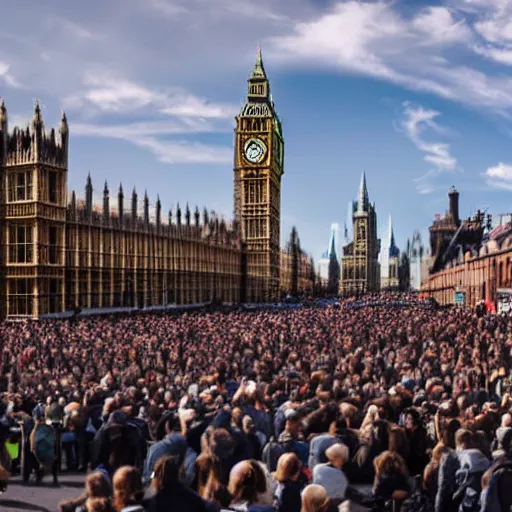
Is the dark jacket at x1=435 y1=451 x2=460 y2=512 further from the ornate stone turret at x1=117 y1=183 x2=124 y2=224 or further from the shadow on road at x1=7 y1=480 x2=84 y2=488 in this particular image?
the ornate stone turret at x1=117 y1=183 x2=124 y2=224

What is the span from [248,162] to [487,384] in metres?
87.1

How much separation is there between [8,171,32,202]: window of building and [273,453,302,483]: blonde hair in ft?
126

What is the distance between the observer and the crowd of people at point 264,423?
7.71 meters

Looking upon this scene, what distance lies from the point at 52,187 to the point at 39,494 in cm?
3555

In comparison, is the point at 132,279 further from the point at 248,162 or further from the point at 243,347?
the point at 248,162

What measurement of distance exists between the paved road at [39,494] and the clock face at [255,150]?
92164mm

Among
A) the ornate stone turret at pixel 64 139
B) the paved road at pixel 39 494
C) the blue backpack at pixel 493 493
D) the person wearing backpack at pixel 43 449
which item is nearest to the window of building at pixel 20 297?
the ornate stone turret at pixel 64 139

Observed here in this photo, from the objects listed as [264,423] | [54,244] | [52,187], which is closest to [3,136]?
[52,187]

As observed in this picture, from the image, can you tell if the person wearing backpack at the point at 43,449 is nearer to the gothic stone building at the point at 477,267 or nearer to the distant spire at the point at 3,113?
the distant spire at the point at 3,113

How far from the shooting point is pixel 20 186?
142 feet

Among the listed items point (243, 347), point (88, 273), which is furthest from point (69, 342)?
point (88, 273)

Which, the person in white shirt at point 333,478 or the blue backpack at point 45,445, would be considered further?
the blue backpack at point 45,445

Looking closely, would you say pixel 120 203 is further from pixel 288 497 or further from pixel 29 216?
pixel 288 497

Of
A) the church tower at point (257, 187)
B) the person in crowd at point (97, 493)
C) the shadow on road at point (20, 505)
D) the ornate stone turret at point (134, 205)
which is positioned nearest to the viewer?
the person in crowd at point (97, 493)
